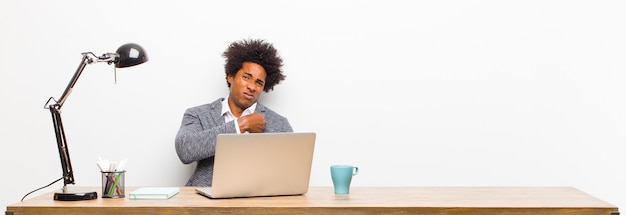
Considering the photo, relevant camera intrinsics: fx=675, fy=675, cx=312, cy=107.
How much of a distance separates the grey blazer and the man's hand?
7 centimetres

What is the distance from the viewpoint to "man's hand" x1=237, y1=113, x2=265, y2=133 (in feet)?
8.56

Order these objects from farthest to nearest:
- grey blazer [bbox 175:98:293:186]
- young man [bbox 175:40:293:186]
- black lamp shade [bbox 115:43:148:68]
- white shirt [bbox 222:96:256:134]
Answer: white shirt [bbox 222:96:256:134] < young man [bbox 175:40:293:186] < grey blazer [bbox 175:98:293:186] < black lamp shade [bbox 115:43:148:68]

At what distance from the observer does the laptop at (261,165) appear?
1.89m

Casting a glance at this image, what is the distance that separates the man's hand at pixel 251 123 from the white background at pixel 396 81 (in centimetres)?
49

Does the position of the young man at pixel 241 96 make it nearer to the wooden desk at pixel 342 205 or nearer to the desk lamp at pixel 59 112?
Result: the desk lamp at pixel 59 112

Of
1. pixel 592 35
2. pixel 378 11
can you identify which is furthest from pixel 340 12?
pixel 592 35

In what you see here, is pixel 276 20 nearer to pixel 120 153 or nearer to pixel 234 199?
pixel 120 153

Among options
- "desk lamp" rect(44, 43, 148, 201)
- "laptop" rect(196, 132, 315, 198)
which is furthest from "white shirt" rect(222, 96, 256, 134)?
"laptop" rect(196, 132, 315, 198)

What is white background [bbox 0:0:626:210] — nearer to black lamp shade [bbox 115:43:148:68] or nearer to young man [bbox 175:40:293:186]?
young man [bbox 175:40:293:186]

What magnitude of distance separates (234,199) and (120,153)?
1.42 m

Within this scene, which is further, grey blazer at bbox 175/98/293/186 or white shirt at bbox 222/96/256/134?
white shirt at bbox 222/96/256/134

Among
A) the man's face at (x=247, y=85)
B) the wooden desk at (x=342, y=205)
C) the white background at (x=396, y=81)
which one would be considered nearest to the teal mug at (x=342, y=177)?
the wooden desk at (x=342, y=205)

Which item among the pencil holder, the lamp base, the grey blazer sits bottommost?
the lamp base

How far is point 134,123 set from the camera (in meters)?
3.15
